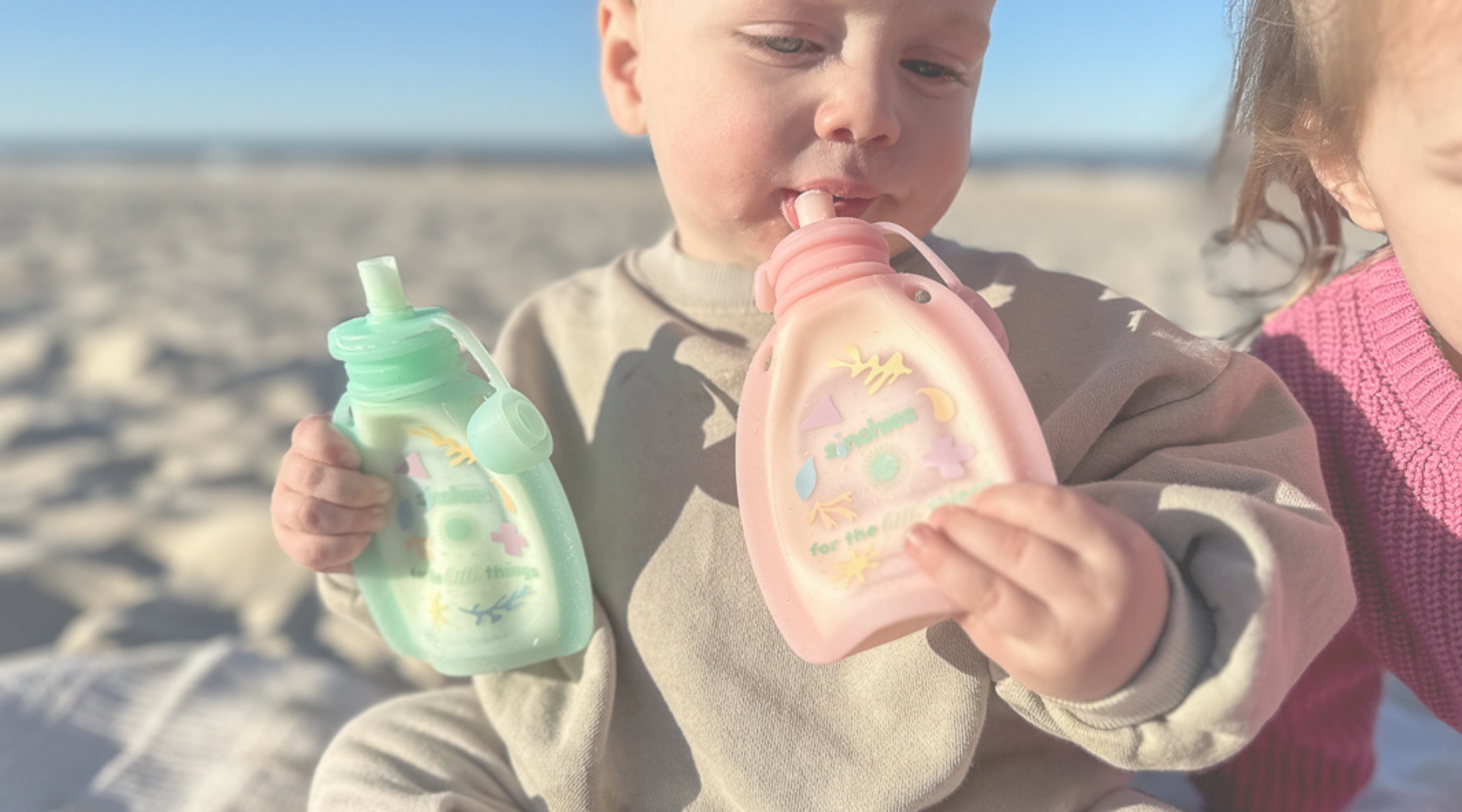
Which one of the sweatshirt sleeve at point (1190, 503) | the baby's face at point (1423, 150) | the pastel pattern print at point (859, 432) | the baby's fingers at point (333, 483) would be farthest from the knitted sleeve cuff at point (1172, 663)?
the baby's fingers at point (333, 483)

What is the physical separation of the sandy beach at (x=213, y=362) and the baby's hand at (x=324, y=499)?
1.59ft

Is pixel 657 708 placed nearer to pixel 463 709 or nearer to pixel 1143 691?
pixel 463 709

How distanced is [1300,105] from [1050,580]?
0.66 metres

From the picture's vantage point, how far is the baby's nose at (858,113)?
0.96 m

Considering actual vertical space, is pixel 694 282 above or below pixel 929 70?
below

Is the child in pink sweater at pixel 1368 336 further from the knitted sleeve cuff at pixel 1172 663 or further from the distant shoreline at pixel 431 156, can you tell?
the distant shoreline at pixel 431 156

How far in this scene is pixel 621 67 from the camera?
1.27 m

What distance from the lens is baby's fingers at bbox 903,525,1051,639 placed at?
2.43 feet

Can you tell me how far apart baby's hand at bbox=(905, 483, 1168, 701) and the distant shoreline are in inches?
438

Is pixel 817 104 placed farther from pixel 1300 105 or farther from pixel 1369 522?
pixel 1369 522

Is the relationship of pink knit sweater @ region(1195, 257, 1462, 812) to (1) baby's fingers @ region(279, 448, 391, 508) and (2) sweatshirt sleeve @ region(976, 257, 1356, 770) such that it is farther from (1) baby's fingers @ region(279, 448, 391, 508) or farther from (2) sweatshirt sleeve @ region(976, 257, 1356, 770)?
→ (1) baby's fingers @ region(279, 448, 391, 508)

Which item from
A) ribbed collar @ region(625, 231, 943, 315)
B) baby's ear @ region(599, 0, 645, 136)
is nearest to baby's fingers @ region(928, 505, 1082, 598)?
ribbed collar @ region(625, 231, 943, 315)

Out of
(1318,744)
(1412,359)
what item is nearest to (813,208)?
(1412,359)

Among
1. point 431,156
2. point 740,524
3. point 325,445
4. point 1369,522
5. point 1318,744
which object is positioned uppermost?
point 325,445
